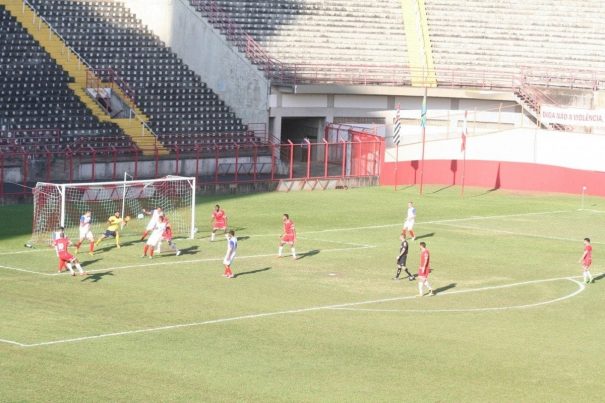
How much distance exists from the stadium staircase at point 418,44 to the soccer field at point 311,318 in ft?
65.9

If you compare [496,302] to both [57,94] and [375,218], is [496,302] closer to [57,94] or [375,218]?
[375,218]

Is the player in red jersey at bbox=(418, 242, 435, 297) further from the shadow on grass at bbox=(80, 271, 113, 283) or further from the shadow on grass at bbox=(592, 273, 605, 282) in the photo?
the shadow on grass at bbox=(80, 271, 113, 283)

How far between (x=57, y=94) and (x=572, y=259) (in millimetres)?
28603

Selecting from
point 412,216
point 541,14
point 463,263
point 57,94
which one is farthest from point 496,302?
point 541,14

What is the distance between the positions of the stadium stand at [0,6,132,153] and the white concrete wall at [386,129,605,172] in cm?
1572

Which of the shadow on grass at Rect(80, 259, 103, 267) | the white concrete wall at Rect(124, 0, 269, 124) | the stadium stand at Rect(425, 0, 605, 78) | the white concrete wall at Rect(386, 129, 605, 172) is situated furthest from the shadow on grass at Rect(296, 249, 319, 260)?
the stadium stand at Rect(425, 0, 605, 78)

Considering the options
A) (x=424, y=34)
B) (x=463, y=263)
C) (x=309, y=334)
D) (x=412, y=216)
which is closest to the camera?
(x=309, y=334)

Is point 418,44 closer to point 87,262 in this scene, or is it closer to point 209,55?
point 209,55

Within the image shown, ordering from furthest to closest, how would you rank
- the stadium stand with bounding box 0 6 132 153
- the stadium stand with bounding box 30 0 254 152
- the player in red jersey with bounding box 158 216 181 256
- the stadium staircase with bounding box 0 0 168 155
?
the stadium stand with bounding box 30 0 254 152 → the stadium staircase with bounding box 0 0 168 155 → the stadium stand with bounding box 0 6 132 153 → the player in red jersey with bounding box 158 216 181 256

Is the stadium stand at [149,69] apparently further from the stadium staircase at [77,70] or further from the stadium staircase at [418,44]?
the stadium staircase at [418,44]

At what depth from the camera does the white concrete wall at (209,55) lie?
68688mm

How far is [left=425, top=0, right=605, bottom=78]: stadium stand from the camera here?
74.0 m

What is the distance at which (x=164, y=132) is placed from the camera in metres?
64.0

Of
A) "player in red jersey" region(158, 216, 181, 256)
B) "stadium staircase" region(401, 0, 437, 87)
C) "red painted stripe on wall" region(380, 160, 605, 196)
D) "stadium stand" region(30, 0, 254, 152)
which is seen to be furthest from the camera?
"stadium staircase" region(401, 0, 437, 87)
